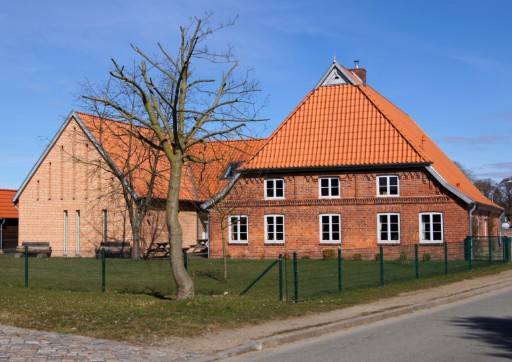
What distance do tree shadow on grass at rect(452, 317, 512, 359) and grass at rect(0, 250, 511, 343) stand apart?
3094 mm

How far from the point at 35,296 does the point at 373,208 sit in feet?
74.1

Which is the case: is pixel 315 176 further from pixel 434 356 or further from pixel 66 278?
pixel 434 356

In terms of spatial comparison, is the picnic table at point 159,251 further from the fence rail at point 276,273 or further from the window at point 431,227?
the window at point 431,227

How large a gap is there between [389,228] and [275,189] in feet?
22.2

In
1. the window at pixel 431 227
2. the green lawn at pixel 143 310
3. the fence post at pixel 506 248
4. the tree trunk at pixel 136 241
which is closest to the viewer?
the green lawn at pixel 143 310

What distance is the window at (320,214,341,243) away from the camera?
3812cm

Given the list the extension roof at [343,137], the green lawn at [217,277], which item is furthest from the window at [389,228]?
the green lawn at [217,277]

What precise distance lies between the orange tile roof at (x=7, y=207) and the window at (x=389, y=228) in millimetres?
29542

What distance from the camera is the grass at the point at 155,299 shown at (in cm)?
1255

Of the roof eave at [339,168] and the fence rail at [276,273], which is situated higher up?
the roof eave at [339,168]

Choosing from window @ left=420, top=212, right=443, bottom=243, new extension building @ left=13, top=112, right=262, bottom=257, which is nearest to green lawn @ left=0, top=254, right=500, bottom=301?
window @ left=420, top=212, right=443, bottom=243

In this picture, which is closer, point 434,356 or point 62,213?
point 434,356

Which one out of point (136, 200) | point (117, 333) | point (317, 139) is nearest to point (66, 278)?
point (117, 333)

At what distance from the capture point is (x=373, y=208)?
37.2 metres
